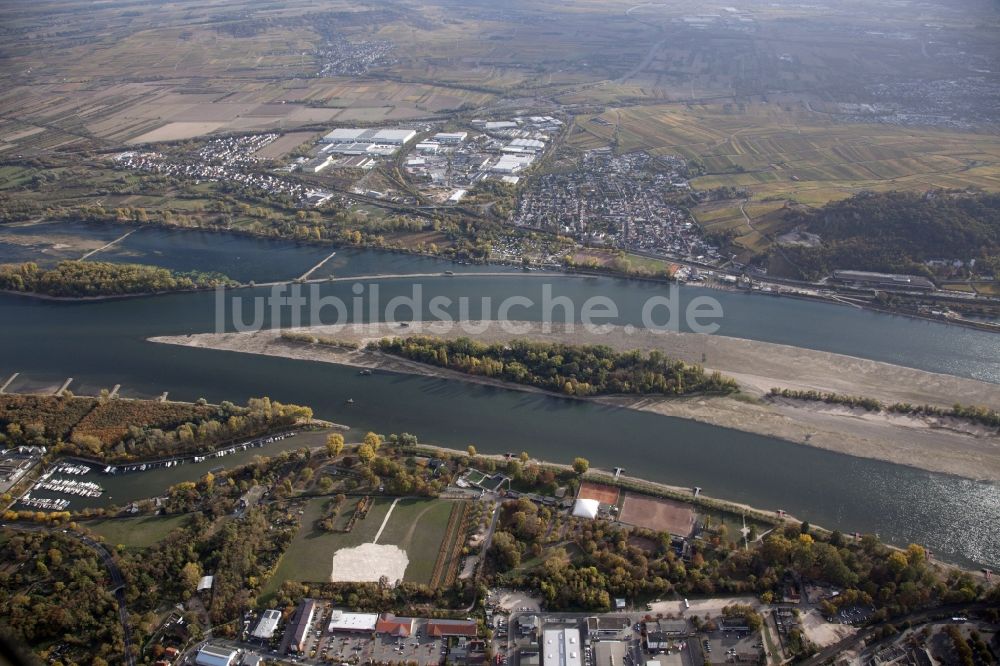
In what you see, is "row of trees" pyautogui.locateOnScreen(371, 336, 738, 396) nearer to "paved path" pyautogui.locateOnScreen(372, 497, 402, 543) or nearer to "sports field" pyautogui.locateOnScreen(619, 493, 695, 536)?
"sports field" pyautogui.locateOnScreen(619, 493, 695, 536)

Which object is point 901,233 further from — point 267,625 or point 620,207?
point 267,625

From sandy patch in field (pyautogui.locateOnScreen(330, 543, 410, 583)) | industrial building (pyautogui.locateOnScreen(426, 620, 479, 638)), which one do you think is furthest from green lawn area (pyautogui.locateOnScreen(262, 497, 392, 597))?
industrial building (pyautogui.locateOnScreen(426, 620, 479, 638))

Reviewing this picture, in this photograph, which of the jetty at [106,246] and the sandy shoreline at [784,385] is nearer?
the sandy shoreline at [784,385]

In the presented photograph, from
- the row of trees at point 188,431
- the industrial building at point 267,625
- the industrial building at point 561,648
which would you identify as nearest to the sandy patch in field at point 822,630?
the industrial building at point 561,648

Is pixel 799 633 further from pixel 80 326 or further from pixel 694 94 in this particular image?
pixel 694 94

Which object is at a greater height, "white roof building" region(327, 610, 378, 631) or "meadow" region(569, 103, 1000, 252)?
"meadow" region(569, 103, 1000, 252)

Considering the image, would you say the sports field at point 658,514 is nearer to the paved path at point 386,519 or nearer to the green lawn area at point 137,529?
the paved path at point 386,519
